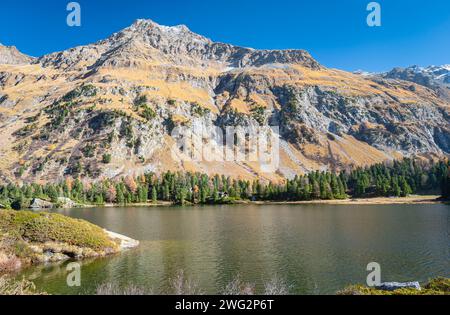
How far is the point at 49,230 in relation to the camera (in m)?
57.7

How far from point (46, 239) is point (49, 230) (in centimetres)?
145

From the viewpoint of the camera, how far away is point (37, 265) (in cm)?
5288

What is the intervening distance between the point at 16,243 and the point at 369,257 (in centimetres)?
5388

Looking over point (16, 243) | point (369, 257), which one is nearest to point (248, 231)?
point (369, 257)

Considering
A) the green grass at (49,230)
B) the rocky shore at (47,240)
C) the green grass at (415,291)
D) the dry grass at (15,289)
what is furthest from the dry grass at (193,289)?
the green grass at (49,230)

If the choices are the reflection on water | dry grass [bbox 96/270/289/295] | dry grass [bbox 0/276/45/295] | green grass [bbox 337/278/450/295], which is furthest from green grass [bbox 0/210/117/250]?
green grass [bbox 337/278/450/295]

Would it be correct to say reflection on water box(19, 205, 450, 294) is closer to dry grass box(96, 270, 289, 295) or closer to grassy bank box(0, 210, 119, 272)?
dry grass box(96, 270, 289, 295)

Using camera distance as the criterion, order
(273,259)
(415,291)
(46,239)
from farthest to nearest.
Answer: (46,239), (273,259), (415,291)

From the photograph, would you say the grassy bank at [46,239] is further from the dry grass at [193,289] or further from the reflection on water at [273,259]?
the dry grass at [193,289]

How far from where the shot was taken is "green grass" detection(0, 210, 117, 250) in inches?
2223

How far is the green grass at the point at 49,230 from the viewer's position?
185ft

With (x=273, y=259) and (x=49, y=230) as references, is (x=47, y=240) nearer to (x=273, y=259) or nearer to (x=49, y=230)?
(x=49, y=230)

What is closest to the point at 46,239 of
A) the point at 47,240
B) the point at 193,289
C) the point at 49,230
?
the point at 47,240
